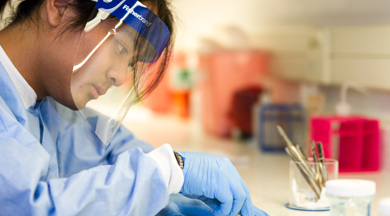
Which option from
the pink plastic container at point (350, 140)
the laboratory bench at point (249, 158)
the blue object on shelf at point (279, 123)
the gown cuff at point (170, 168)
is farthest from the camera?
the blue object on shelf at point (279, 123)

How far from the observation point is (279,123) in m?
1.76

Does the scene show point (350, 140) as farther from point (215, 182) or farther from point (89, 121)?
point (89, 121)

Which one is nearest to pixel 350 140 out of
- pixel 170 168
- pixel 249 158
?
pixel 249 158

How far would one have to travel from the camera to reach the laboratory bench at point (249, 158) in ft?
3.51

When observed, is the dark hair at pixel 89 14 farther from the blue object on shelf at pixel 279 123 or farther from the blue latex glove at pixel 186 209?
the blue object on shelf at pixel 279 123

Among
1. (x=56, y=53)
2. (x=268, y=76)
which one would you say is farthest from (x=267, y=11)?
(x=56, y=53)

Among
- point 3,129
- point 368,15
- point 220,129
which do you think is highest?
point 368,15

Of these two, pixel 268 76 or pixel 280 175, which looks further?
pixel 268 76

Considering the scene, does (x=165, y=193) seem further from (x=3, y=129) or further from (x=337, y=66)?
(x=337, y=66)

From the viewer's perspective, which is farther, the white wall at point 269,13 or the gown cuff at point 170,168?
the white wall at point 269,13

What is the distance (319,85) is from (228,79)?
438 millimetres

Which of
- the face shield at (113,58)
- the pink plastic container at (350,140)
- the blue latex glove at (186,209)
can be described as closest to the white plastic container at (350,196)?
the blue latex glove at (186,209)

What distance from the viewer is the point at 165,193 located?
2.58 feet

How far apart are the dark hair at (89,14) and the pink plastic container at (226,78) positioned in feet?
3.37
